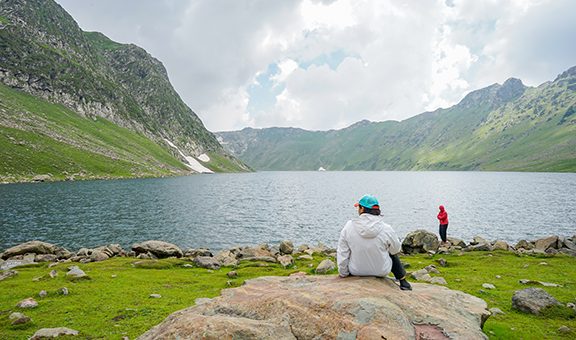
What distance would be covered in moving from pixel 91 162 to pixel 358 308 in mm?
183048

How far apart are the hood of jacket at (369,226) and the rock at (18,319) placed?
47.9ft

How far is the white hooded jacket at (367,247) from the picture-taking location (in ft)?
35.0

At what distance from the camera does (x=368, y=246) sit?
35.1ft

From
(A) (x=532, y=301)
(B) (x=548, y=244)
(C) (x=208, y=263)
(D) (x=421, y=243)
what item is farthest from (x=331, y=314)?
(B) (x=548, y=244)

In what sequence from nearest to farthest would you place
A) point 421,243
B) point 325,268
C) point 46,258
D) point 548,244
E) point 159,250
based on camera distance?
1. point 325,268
2. point 46,258
3. point 159,250
4. point 548,244
5. point 421,243

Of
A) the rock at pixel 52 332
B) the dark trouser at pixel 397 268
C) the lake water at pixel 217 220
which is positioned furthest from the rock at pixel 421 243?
the rock at pixel 52 332

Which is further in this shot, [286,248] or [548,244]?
[286,248]

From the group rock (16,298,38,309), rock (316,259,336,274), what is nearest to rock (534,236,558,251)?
rock (316,259,336,274)

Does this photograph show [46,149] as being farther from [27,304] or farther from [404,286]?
[404,286]

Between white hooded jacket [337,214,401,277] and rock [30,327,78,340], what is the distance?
11153mm

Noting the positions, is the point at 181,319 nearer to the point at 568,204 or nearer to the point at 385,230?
the point at 385,230

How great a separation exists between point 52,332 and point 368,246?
1256 cm

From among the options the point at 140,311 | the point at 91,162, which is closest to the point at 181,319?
the point at 140,311

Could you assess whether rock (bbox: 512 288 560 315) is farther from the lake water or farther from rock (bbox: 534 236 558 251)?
the lake water
